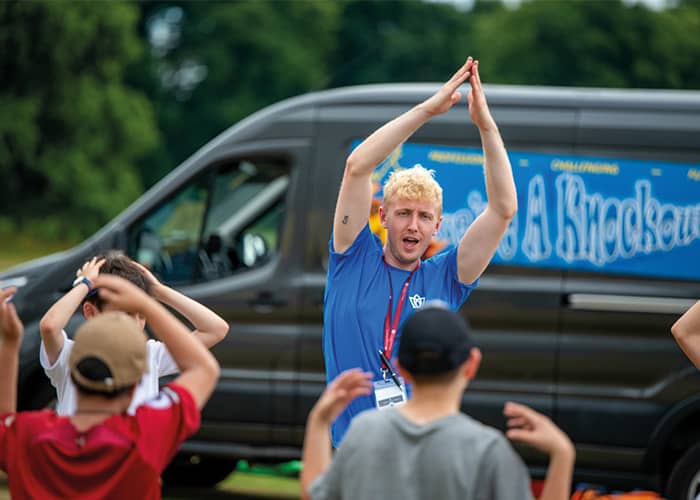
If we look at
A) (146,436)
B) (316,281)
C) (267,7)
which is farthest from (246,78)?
(146,436)

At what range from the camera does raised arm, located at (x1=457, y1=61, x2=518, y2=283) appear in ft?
14.0

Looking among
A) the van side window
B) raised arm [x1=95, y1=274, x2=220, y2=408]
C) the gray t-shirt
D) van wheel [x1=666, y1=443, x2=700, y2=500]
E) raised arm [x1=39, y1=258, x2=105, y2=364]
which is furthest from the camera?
the van side window

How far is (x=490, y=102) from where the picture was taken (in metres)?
8.04

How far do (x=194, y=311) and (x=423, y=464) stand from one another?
1.55 metres

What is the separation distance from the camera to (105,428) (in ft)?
10.8

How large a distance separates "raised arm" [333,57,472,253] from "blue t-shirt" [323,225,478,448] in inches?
2.7

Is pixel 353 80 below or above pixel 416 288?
above

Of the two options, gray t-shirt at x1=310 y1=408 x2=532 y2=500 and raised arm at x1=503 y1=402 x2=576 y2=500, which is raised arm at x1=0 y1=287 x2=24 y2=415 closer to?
gray t-shirt at x1=310 y1=408 x2=532 y2=500

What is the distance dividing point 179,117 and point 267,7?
7.93 meters

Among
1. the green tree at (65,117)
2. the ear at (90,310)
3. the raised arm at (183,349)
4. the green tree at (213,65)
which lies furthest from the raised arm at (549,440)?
the green tree at (213,65)

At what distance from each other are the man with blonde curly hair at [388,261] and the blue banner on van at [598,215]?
332 cm

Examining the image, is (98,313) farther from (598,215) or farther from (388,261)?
(598,215)

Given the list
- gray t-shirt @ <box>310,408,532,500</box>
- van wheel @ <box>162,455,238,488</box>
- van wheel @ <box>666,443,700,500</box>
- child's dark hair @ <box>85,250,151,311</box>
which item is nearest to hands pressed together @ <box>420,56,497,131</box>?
child's dark hair @ <box>85,250,151,311</box>

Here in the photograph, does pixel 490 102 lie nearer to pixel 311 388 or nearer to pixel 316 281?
pixel 316 281
